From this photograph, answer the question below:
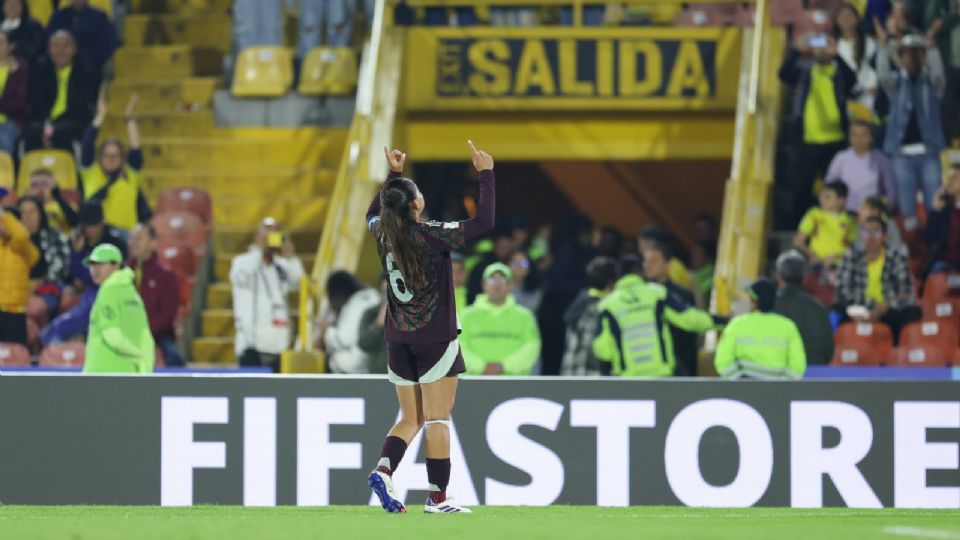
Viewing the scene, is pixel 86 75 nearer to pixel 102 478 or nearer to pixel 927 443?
pixel 102 478

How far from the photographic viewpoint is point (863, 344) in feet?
53.0

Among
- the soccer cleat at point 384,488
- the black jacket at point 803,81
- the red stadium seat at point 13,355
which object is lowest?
the red stadium seat at point 13,355

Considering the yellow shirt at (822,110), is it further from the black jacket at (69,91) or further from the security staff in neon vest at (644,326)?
the black jacket at (69,91)

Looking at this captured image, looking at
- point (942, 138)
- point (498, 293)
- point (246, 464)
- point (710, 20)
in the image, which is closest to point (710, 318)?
point (498, 293)

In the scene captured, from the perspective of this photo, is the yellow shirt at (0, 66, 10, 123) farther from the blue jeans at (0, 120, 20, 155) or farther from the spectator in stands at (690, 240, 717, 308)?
the spectator in stands at (690, 240, 717, 308)

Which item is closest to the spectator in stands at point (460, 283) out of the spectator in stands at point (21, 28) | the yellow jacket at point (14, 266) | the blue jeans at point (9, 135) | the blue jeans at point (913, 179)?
the yellow jacket at point (14, 266)

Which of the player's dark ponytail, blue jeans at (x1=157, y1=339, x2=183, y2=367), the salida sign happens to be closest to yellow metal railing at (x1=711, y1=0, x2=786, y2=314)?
the salida sign

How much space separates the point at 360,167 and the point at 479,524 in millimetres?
10238

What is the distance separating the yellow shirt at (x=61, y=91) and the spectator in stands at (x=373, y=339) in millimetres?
5574

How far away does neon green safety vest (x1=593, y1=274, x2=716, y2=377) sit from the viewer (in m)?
14.7

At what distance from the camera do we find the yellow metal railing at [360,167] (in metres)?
17.7

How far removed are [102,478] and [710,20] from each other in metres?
10.5

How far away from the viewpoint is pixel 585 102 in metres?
20.8

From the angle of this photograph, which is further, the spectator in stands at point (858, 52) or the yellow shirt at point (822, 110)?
the spectator in stands at point (858, 52)
